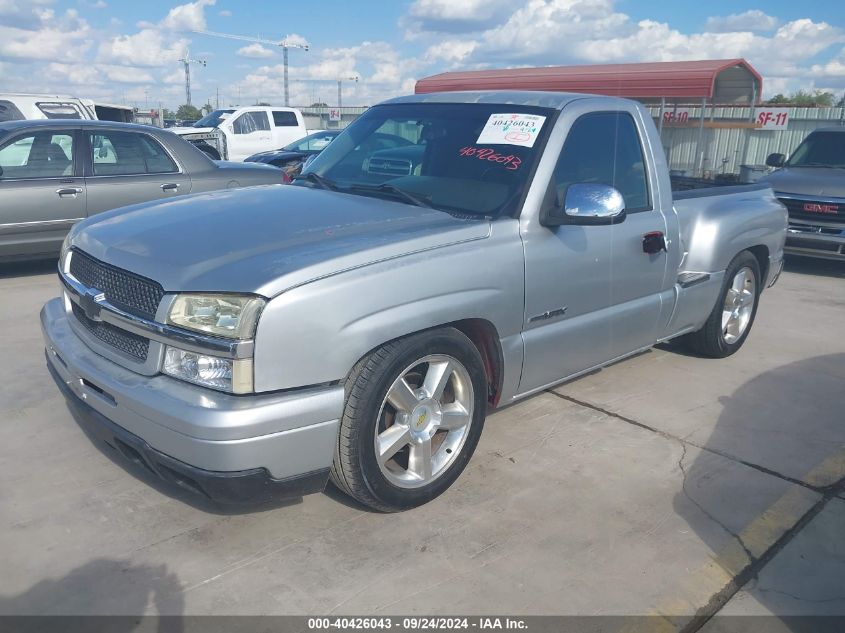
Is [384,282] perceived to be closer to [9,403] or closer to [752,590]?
[752,590]

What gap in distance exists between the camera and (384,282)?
115 inches

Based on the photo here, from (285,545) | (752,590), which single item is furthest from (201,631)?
(752,590)

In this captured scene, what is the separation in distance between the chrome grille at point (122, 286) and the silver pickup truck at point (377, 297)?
1 centimetres

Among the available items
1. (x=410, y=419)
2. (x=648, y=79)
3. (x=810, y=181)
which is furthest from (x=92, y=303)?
(x=648, y=79)

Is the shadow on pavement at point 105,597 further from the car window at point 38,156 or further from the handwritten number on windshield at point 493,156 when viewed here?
the car window at point 38,156

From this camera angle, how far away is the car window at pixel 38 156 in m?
7.19

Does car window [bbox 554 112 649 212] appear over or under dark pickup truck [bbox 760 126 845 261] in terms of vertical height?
over

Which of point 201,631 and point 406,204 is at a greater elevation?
point 406,204

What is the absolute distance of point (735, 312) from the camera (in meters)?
5.69

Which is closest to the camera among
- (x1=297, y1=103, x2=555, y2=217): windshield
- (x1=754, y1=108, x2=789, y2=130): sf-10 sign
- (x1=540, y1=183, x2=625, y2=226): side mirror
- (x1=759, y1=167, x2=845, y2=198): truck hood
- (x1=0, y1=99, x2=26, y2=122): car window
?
(x1=540, y1=183, x2=625, y2=226): side mirror

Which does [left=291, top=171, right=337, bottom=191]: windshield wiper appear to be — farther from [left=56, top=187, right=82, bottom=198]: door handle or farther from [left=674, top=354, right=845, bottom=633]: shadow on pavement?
[left=56, top=187, right=82, bottom=198]: door handle

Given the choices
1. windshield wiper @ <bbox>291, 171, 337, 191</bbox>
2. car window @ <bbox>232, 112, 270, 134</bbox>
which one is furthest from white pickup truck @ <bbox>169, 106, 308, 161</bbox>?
windshield wiper @ <bbox>291, 171, 337, 191</bbox>

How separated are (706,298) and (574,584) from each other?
9.35 ft

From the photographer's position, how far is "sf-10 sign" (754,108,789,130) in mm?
19781
